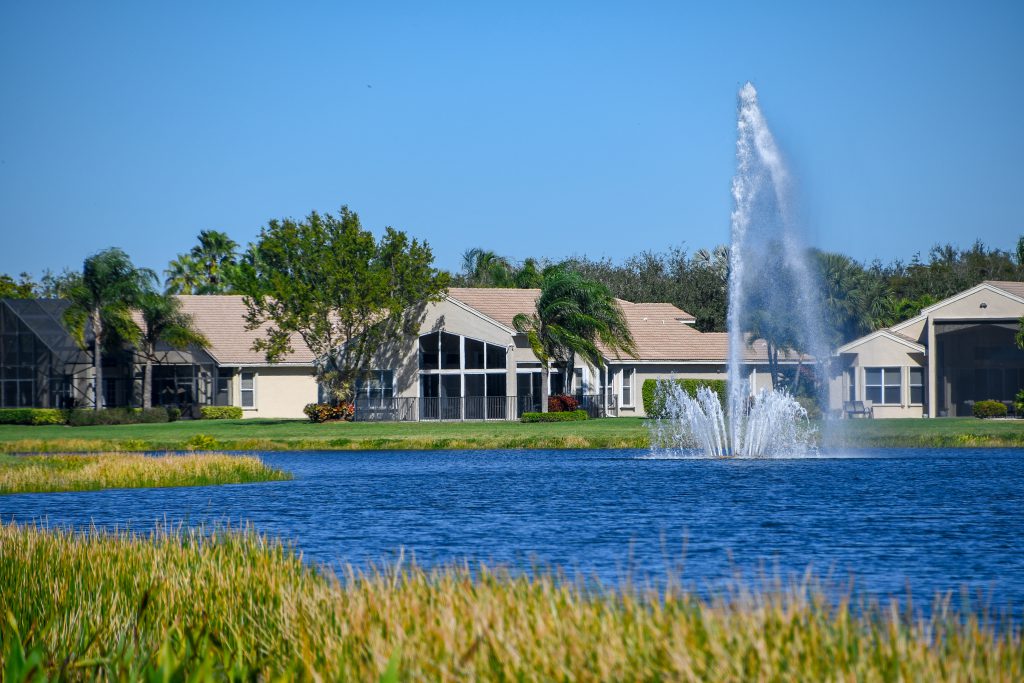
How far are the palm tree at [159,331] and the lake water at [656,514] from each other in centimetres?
2720

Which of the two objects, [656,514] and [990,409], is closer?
[656,514]

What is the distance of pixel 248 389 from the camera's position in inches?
2709

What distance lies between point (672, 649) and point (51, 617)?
642 cm

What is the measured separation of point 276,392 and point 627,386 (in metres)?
17.5

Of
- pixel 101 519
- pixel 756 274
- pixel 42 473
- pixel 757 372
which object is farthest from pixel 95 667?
pixel 757 372

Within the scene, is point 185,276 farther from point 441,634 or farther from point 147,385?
point 441,634

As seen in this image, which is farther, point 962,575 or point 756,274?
point 756,274

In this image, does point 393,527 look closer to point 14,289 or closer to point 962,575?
point 962,575

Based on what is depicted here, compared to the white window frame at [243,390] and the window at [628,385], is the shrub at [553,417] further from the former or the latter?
the white window frame at [243,390]

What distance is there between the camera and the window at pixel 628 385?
62.9 metres

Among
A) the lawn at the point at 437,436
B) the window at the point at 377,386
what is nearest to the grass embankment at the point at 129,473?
the lawn at the point at 437,436

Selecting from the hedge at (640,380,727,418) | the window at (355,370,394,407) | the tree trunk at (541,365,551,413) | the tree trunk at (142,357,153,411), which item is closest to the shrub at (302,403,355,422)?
the window at (355,370,394,407)

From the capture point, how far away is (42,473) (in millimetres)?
33031

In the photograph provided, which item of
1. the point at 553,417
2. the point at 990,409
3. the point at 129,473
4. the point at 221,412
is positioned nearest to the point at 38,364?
the point at 221,412
